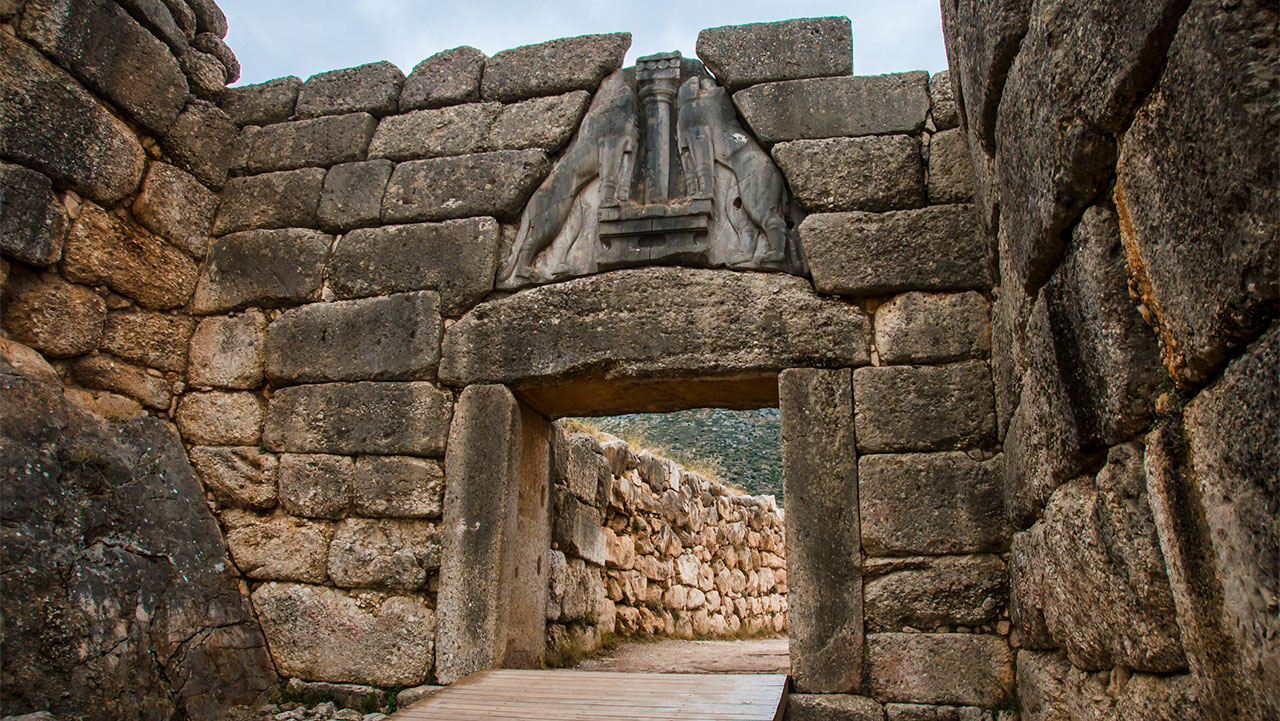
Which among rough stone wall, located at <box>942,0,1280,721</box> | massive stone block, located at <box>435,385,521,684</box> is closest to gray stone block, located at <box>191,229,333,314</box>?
massive stone block, located at <box>435,385,521,684</box>

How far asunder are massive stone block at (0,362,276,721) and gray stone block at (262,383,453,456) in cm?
52

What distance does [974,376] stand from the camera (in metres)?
3.76

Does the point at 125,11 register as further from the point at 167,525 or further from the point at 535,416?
the point at 535,416

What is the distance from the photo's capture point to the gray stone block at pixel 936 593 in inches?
138

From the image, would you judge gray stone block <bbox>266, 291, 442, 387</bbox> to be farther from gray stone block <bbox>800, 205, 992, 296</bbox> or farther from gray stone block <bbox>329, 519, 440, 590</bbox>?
gray stone block <bbox>800, 205, 992, 296</bbox>

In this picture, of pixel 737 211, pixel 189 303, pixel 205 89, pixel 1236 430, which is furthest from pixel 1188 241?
pixel 205 89

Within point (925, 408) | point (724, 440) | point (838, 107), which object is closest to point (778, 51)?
point (838, 107)

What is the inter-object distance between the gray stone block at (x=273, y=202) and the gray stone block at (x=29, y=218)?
93 cm

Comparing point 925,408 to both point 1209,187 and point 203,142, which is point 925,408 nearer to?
point 1209,187

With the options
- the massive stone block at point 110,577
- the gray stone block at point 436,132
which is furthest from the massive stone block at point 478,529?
the gray stone block at point 436,132

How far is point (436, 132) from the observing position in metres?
4.80

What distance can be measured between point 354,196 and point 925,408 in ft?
10.1

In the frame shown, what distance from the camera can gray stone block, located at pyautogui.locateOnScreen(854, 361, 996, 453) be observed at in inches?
146

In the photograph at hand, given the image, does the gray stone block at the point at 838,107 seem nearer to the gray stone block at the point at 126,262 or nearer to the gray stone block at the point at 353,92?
the gray stone block at the point at 353,92
